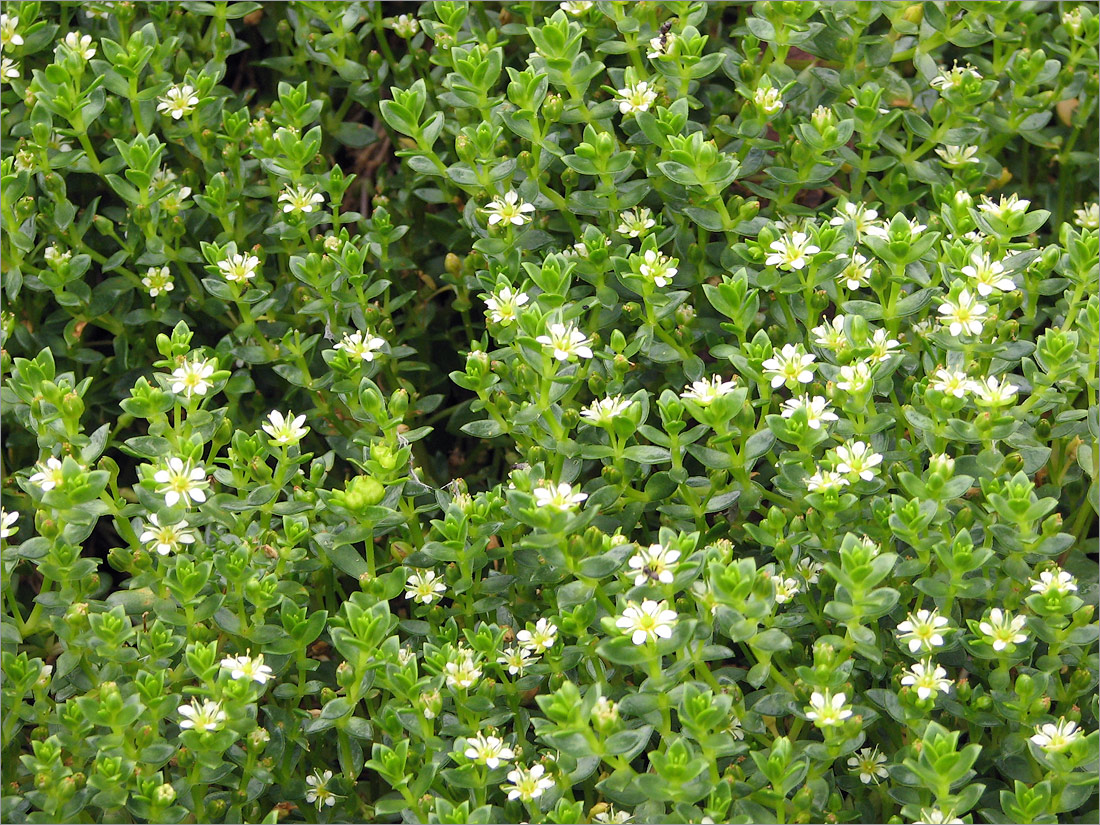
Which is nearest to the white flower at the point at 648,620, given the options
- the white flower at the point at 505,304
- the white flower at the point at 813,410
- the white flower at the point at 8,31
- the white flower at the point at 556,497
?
the white flower at the point at 556,497

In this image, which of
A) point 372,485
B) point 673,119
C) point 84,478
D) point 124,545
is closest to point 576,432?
point 372,485

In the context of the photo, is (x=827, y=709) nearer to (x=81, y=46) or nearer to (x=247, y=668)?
(x=247, y=668)

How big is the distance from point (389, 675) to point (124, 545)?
1223 mm

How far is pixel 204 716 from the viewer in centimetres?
→ 219

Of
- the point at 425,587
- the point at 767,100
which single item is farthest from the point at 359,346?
the point at 767,100

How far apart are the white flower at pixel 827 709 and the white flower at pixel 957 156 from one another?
4.35 feet

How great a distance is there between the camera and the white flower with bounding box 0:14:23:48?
2.86 metres

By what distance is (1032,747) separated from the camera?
7.14 ft

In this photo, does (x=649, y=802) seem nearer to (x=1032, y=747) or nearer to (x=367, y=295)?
(x=1032, y=747)

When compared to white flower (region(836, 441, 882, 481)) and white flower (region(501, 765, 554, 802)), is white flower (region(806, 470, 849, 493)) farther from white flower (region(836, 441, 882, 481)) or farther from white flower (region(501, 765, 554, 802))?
white flower (region(501, 765, 554, 802))

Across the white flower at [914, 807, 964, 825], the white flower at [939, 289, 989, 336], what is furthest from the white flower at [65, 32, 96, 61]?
the white flower at [914, 807, 964, 825]

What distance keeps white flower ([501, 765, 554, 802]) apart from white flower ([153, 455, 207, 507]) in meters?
0.74

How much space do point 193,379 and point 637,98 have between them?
43.4 inches

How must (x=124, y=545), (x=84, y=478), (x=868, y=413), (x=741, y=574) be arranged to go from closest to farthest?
(x=741, y=574)
(x=84, y=478)
(x=868, y=413)
(x=124, y=545)
